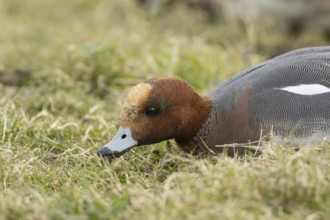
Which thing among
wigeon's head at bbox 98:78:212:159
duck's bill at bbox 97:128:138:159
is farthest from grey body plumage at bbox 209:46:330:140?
duck's bill at bbox 97:128:138:159

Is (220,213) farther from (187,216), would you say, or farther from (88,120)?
(88,120)

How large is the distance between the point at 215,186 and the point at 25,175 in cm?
113

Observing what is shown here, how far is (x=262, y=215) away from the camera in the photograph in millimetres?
3174

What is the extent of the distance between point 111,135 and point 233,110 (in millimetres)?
927

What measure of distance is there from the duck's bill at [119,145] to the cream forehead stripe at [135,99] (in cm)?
10

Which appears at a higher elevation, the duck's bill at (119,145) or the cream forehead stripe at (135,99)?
the cream forehead stripe at (135,99)

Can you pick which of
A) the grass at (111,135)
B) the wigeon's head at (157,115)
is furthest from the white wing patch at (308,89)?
the wigeon's head at (157,115)

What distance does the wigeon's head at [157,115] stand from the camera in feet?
13.3

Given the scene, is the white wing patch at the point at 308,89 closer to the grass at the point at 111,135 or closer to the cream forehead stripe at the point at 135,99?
the grass at the point at 111,135

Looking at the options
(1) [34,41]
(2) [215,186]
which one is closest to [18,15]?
(1) [34,41]

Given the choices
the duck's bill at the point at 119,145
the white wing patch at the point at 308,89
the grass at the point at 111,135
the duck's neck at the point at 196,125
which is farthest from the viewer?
the duck's neck at the point at 196,125

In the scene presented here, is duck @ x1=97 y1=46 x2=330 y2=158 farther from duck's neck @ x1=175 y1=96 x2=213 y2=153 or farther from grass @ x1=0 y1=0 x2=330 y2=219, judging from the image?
grass @ x1=0 y1=0 x2=330 y2=219

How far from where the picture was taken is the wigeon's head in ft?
13.3

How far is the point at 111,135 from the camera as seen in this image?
4.79 meters
